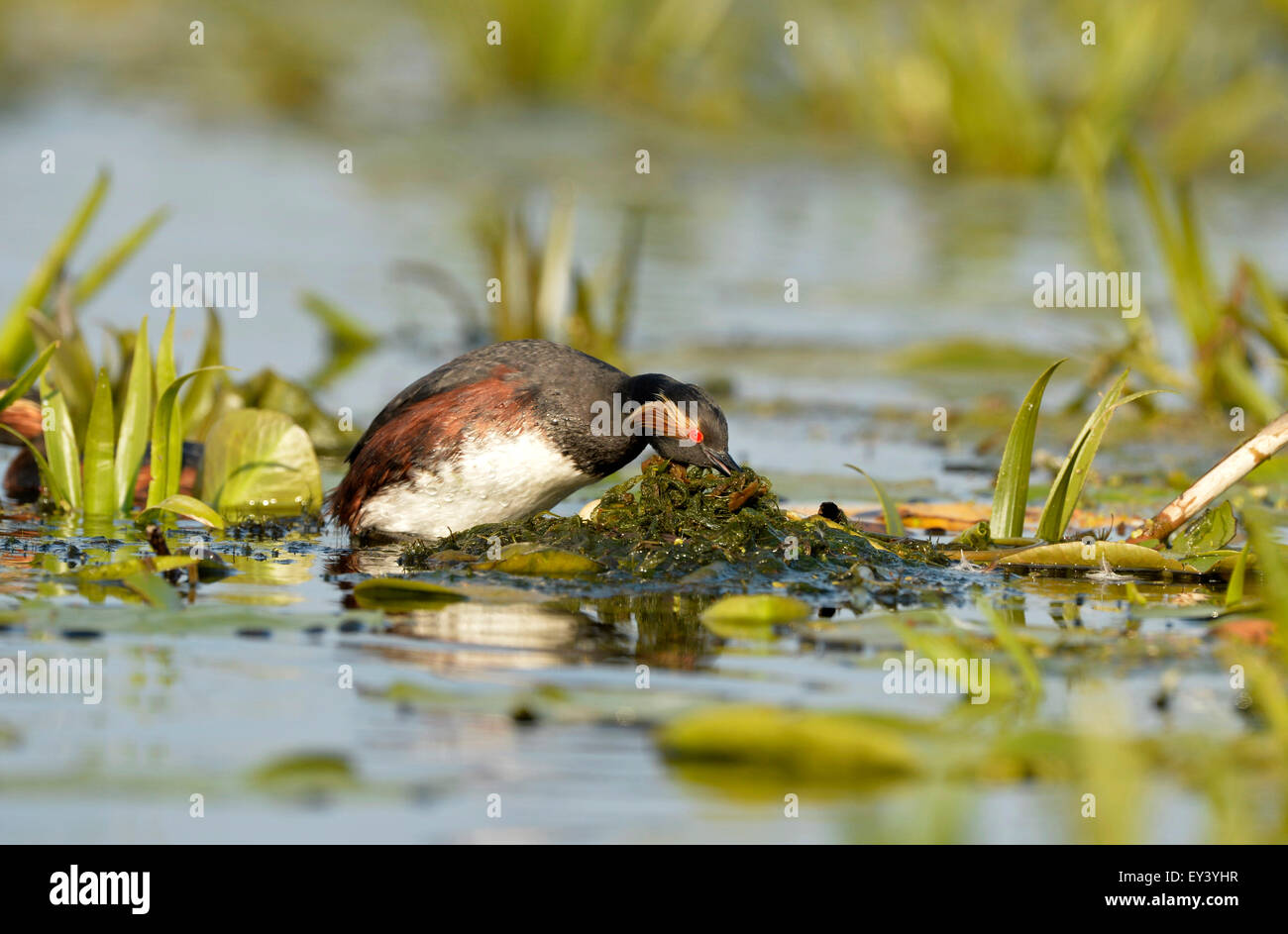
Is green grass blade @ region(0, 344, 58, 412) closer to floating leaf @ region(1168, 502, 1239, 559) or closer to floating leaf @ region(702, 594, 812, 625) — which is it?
floating leaf @ region(702, 594, 812, 625)

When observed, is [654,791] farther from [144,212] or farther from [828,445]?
[144,212]

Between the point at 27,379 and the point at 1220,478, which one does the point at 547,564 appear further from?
the point at 1220,478

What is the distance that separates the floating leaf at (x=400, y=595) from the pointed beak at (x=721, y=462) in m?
1.26

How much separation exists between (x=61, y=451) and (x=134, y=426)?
345 millimetres

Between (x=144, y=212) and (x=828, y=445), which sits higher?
(x=144, y=212)

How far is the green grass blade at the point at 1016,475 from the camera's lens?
7.36 meters

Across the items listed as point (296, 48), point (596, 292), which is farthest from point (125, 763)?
point (296, 48)

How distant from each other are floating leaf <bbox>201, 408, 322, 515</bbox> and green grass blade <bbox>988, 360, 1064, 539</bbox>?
3.17 meters

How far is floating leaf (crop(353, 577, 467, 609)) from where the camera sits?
6.62m

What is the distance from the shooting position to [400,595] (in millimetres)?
6664

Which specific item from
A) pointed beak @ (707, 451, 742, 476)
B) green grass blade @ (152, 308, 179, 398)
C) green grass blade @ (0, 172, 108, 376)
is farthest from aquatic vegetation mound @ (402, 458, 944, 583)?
green grass blade @ (0, 172, 108, 376)

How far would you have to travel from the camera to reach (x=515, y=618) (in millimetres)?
6539

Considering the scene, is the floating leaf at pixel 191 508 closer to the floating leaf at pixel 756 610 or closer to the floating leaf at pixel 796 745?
the floating leaf at pixel 756 610

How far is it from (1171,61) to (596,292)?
1083 cm
